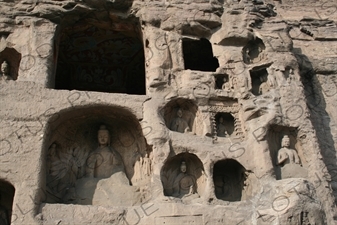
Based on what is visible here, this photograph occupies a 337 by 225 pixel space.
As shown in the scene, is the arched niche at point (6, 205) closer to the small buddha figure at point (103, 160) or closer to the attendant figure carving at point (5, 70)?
the small buddha figure at point (103, 160)

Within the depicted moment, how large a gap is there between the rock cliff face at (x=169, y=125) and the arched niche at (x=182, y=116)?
2 centimetres

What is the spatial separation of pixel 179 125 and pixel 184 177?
98cm

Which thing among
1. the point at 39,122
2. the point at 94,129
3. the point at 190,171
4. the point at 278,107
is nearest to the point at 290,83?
the point at 278,107

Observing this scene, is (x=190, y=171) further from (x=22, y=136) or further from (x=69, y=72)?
(x=69, y=72)

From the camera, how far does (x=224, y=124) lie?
7.67 metres

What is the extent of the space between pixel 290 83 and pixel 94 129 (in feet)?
12.6

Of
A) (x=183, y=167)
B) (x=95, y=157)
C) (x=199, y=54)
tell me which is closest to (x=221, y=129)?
(x=183, y=167)

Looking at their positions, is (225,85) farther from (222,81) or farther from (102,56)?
(102,56)

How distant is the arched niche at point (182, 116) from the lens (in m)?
7.37

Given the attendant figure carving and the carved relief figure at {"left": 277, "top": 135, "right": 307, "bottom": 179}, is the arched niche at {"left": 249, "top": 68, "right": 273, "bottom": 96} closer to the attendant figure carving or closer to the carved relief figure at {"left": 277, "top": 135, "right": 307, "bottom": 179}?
the carved relief figure at {"left": 277, "top": 135, "right": 307, "bottom": 179}

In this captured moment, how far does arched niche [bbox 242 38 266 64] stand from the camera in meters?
8.34

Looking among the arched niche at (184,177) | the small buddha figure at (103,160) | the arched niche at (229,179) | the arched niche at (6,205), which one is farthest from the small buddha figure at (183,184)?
the arched niche at (6,205)

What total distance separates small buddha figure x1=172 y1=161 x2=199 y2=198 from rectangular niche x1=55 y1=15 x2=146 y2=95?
3.40m

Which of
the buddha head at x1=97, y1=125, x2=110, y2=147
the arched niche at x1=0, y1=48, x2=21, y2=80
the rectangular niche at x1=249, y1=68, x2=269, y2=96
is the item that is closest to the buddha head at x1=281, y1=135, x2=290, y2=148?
the rectangular niche at x1=249, y1=68, x2=269, y2=96
